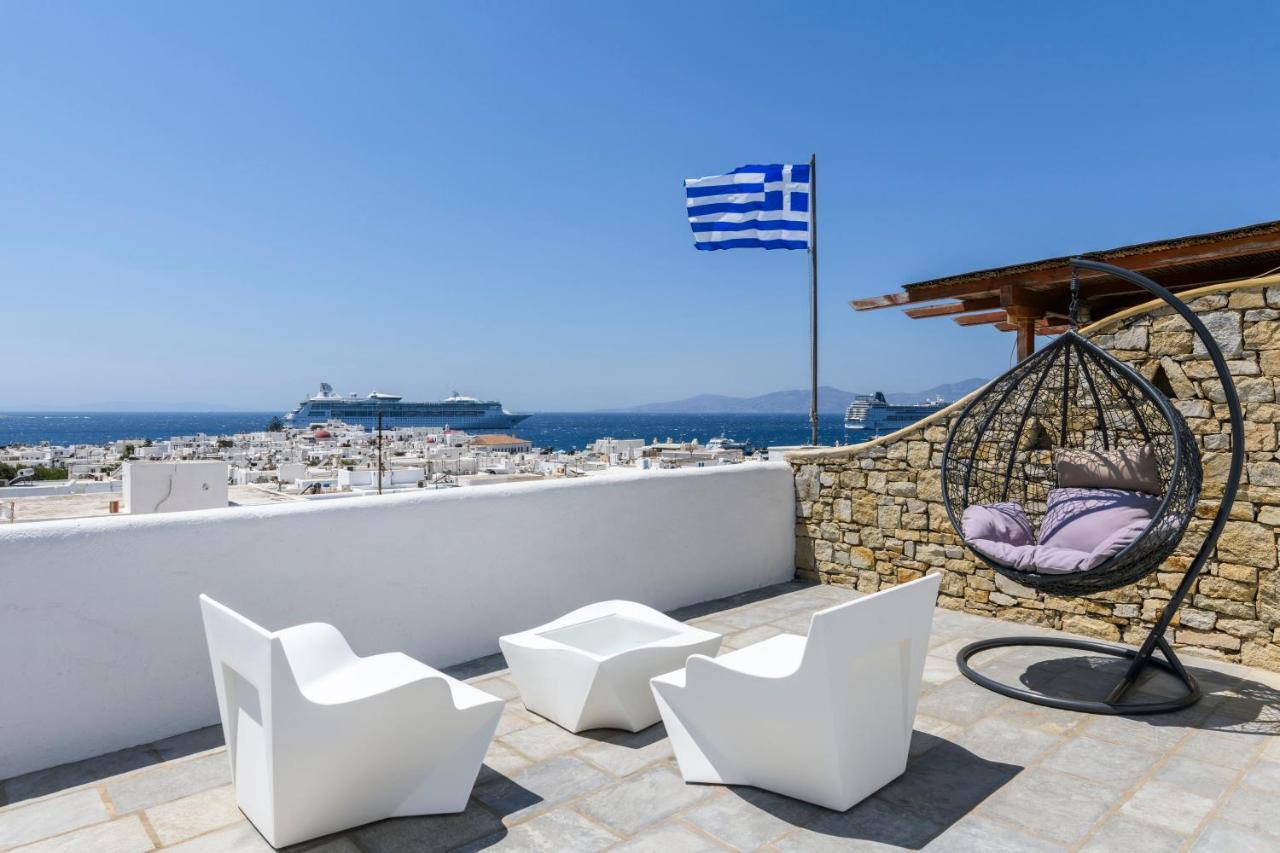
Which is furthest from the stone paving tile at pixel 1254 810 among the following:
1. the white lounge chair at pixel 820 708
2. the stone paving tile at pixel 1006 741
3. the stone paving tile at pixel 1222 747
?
the white lounge chair at pixel 820 708

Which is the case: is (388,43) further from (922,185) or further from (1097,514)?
(922,185)

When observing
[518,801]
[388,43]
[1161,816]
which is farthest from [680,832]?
[388,43]

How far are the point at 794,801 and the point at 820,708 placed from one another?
0.46 metres

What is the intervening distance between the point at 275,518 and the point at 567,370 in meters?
55.1

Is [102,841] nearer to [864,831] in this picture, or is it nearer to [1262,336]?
[864,831]

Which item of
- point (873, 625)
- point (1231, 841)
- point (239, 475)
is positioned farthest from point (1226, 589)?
point (239, 475)

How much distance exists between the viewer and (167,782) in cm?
247

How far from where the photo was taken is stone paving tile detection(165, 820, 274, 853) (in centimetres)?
201

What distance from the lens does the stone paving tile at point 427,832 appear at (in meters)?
2.04

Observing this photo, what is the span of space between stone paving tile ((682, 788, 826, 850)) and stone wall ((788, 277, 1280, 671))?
2921mm

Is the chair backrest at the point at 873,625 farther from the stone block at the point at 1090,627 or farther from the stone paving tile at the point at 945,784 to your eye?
the stone block at the point at 1090,627

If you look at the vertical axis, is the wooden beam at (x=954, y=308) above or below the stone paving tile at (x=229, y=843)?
above

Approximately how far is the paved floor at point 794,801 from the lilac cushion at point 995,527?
0.83m

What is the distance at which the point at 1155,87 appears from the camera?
9.50 metres
